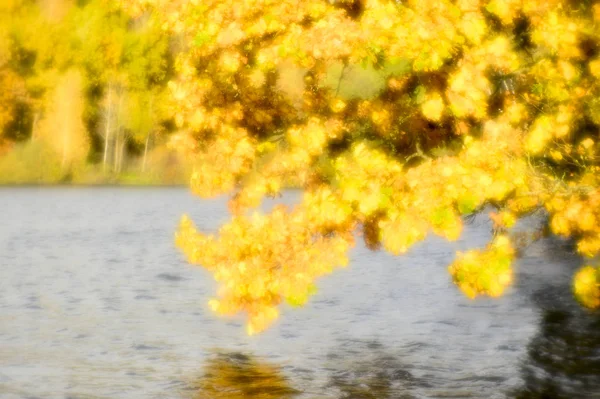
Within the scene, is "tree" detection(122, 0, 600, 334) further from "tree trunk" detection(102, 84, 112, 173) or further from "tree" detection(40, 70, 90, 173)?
"tree trunk" detection(102, 84, 112, 173)

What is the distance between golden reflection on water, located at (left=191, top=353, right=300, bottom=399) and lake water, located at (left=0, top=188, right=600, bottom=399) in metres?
0.04

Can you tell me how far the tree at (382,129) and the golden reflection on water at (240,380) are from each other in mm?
6665

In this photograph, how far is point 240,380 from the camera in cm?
1978

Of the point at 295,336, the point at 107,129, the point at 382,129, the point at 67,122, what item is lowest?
the point at 295,336

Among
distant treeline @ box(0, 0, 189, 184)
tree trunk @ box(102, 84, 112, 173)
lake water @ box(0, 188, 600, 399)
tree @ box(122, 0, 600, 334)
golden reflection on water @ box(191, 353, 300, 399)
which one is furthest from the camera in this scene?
tree trunk @ box(102, 84, 112, 173)

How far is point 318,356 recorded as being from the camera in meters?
22.5

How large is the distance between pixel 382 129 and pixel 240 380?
8.61 m

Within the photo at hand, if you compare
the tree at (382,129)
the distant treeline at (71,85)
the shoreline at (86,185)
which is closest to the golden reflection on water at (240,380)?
the tree at (382,129)

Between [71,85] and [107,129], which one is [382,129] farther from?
[107,129]

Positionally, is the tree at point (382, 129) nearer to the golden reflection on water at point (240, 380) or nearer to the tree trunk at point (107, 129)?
the golden reflection on water at point (240, 380)

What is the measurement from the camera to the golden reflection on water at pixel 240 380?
1859 cm

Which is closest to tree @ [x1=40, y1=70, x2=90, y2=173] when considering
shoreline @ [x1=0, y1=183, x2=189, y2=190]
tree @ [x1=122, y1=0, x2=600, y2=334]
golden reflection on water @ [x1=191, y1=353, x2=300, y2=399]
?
shoreline @ [x1=0, y1=183, x2=189, y2=190]

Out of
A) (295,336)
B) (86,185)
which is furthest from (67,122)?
(295,336)

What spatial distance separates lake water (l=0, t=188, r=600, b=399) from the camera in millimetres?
19484
